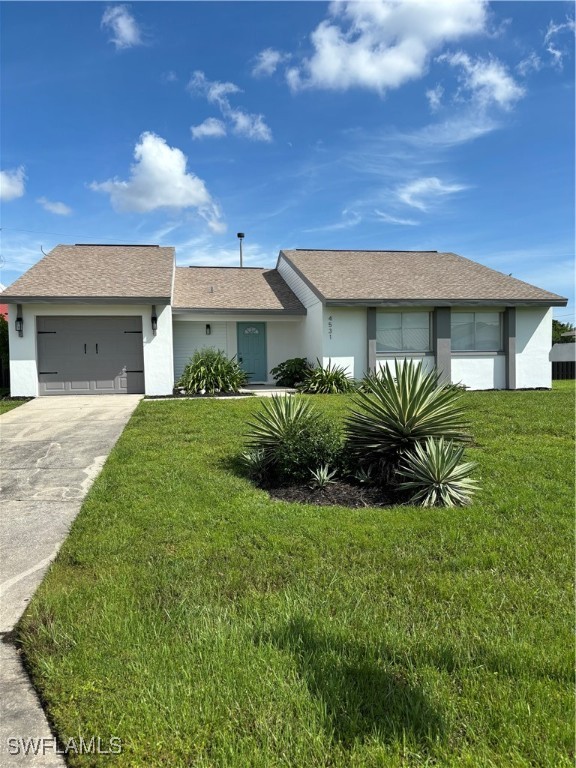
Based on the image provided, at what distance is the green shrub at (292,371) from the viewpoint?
660 inches

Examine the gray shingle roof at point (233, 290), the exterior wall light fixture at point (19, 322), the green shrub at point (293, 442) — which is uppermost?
the gray shingle roof at point (233, 290)

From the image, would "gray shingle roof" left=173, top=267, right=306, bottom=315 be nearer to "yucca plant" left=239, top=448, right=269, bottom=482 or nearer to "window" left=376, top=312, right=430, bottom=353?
"window" left=376, top=312, right=430, bottom=353

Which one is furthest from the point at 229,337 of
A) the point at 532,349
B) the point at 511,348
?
the point at 532,349

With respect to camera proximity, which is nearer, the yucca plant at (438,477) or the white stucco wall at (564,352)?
the yucca plant at (438,477)

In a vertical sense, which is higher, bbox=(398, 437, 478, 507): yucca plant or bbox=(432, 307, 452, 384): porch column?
bbox=(432, 307, 452, 384): porch column

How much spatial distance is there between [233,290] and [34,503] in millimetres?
14375

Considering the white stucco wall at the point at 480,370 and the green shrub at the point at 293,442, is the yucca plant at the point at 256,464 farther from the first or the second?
the white stucco wall at the point at 480,370

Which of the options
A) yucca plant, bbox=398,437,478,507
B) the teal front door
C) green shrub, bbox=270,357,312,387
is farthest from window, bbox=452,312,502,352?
yucca plant, bbox=398,437,478,507

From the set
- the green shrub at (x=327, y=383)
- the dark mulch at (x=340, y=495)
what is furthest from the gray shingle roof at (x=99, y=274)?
the dark mulch at (x=340, y=495)

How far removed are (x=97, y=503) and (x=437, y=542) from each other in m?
3.45

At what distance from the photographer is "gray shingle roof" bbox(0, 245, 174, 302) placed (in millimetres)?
14266

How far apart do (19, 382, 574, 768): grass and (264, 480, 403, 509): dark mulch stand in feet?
1.01

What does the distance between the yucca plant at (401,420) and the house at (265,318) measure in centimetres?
839

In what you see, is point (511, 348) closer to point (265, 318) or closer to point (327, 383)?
point (327, 383)
